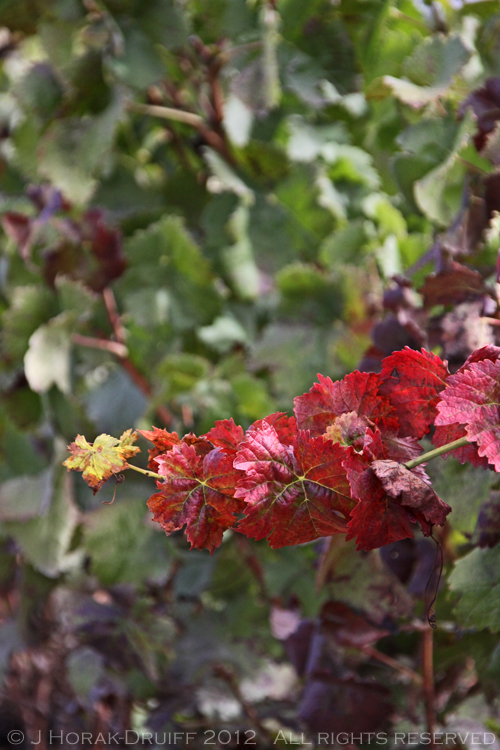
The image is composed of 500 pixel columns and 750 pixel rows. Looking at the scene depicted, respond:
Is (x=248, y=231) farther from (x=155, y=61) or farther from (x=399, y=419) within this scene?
(x=399, y=419)

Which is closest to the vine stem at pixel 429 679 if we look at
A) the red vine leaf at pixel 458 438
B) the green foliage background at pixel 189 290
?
the green foliage background at pixel 189 290

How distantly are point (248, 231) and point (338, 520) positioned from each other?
1.37 ft

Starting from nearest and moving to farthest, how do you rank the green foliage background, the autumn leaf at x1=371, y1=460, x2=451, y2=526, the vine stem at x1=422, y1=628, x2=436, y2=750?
the autumn leaf at x1=371, y1=460, x2=451, y2=526, the vine stem at x1=422, y1=628, x2=436, y2=750, the green foliage background

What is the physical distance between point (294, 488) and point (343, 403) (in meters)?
0.03

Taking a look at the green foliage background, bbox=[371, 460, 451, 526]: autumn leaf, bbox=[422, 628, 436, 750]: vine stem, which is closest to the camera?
bbox=[371, 460, 451, 526]: autumn leaf

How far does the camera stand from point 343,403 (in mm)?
193

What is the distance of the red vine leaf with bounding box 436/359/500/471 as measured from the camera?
0.17 metres

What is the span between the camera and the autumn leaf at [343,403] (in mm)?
192

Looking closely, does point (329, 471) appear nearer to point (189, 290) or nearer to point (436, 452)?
point (436, 452)

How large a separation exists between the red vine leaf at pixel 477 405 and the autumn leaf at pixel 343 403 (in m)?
0.02

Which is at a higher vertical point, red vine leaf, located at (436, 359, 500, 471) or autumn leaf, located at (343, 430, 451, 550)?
red vine leaf, located at (436, 359, 500, 471)

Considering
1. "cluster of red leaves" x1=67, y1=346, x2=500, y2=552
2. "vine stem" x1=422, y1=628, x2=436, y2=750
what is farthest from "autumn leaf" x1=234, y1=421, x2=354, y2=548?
"vine stem" x1=422, y1=628, x2=436, y2=750

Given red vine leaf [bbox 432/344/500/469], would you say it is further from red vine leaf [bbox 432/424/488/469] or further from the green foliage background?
the green foliage background

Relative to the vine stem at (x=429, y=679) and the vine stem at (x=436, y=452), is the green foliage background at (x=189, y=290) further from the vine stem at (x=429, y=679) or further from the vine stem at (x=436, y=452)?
the vine stem at (x=436, y=452)
